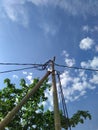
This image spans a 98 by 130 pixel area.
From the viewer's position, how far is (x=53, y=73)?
1319 centimetres

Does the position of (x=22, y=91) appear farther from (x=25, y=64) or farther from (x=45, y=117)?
(x=25, y=64)

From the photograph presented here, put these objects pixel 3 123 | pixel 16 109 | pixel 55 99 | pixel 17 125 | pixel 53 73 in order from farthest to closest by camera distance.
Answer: pixel 17 125
pixel 53 73
pixel 55 99
pixel 16 109
pixel 3 123

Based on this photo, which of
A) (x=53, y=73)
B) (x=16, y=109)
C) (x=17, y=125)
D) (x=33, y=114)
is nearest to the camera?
(x=16, y=109)

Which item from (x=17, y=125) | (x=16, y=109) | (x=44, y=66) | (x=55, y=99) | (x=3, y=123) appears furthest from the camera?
(x=17, y=125)

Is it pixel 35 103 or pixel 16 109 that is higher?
pixel 35 103

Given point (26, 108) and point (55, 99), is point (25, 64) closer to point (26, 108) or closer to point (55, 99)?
point (55, 99)

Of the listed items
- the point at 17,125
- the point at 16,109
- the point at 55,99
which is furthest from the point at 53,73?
the point at 17,125

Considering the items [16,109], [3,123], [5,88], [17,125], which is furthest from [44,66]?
[5,88]

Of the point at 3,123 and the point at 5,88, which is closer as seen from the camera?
the point at 3,123

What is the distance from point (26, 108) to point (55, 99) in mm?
23354

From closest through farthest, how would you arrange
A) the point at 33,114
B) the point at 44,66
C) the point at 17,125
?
the point at 44,66
the point at 17,125
the point at 33,114

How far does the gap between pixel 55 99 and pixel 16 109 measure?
3.54m

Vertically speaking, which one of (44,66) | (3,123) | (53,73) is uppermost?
(44,66)

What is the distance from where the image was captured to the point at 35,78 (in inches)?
1425
